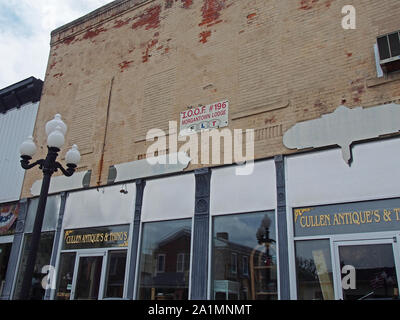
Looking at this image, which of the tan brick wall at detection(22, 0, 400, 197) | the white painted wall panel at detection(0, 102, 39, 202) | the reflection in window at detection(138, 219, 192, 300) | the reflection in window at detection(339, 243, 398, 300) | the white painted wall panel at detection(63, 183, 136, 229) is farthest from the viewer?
the white painted wall panel at detection(0, 102, 39, 202)

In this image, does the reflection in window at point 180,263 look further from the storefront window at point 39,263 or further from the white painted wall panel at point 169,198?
the storefront window at point 39,263

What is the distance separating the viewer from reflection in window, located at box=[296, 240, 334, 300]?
690cm

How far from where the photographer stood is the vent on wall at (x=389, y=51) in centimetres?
722

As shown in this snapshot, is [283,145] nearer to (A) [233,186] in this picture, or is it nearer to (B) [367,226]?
(A) [233,186]

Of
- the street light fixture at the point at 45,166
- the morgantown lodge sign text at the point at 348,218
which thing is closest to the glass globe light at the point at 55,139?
the street light fixture at the point at 45,166

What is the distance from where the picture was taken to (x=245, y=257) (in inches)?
312

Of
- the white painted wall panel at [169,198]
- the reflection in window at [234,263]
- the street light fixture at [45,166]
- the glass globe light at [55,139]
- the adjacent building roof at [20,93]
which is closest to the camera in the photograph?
the street light fixture at [45,166]

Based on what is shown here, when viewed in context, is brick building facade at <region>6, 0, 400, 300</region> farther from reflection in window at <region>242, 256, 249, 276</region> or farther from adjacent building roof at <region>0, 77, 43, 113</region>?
adjacent building roof at <region>0, 77, 43, 113</region>

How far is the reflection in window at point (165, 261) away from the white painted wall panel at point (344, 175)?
272cm

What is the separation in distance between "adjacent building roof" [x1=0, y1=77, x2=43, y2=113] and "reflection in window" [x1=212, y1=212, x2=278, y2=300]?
9.04m

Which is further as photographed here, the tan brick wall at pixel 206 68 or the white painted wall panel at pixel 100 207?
the white painted wall panel at pixel 100 207

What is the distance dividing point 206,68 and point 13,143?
7.91 m

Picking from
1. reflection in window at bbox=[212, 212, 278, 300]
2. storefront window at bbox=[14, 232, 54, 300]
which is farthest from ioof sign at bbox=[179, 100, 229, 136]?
storefront window at bbox=[14, 232, 54, 300]
